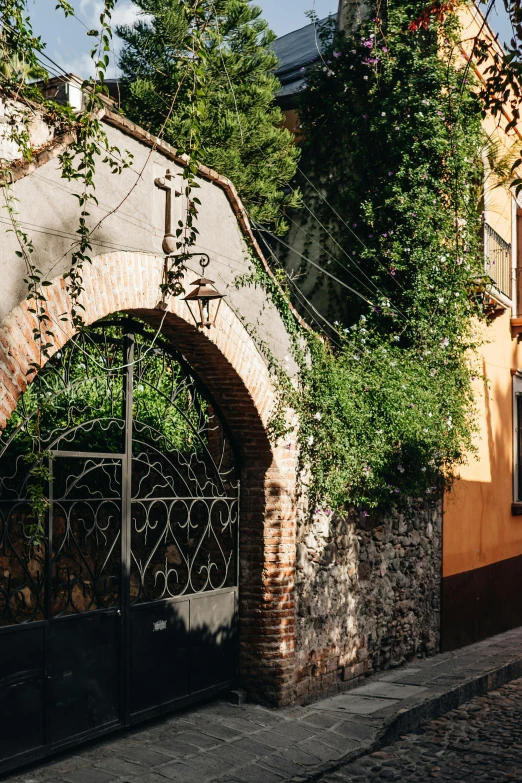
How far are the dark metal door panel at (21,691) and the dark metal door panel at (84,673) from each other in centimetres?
12

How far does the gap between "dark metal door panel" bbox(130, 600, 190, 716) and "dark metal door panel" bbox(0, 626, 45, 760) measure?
0.98 metres

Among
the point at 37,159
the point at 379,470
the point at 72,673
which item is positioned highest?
the point at 37,159

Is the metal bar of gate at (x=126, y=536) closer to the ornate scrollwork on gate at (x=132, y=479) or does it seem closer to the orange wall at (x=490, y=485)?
the ornate scrollwork on gate at (x=132, y=479)

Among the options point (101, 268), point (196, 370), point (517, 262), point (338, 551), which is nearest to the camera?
point (101, 268)

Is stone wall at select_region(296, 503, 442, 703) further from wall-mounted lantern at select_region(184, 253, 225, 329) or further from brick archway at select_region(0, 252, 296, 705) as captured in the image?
Answer: wall-mounted lantern at select_region(184, 253, 225, 329)

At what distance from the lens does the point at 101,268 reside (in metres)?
5.84

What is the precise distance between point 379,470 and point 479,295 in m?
3.61

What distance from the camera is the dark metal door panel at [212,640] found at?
712 cm

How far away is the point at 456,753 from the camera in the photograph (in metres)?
6.88

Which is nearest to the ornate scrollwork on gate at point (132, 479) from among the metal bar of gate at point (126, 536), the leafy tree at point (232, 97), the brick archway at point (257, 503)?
the metal bar of gate at point (126, 536)

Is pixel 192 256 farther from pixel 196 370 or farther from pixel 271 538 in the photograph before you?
pixel 271 538

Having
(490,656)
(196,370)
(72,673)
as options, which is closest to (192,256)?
(196,370)

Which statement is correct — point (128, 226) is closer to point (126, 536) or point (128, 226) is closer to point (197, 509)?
point (126, 536)

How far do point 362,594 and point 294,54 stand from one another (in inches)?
416
